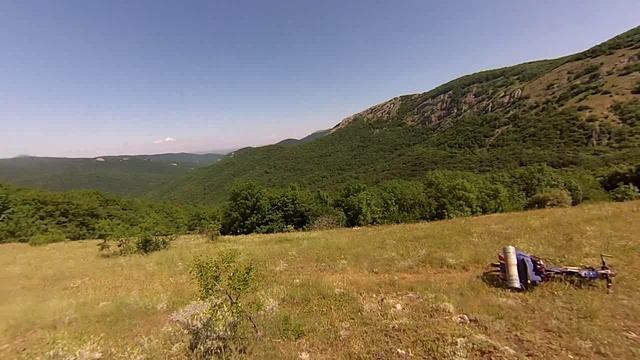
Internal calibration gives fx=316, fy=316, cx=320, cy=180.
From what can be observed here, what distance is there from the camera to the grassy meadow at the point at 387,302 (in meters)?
8.33

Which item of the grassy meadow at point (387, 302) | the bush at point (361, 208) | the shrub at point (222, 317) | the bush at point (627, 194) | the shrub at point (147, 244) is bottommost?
the bush at point (361, 208)

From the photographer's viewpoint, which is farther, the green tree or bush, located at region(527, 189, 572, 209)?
the green tree

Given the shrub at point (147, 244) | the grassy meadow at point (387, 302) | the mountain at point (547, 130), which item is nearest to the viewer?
the grassy meadow at point (387, 302)

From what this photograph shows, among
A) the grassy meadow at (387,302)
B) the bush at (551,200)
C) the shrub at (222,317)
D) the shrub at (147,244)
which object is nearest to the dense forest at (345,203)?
the bush at (551,200)

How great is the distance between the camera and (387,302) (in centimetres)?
1102

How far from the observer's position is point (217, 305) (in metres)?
9.40

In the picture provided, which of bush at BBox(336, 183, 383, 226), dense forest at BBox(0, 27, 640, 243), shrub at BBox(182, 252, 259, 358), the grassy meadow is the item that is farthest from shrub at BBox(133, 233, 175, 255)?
bush at BBox(336, 183, 383, 226)

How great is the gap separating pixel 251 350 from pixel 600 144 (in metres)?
120

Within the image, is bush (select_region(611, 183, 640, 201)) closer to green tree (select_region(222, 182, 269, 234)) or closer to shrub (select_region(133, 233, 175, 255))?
green tree (select_region(222, 182, 269, 234))

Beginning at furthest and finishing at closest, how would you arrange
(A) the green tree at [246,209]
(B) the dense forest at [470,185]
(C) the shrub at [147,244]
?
(A) the green tree at [246,209] → (B) the dense forest at [470,185] → (C) the shrub at [147,244]

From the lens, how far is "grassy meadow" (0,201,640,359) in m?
8.33

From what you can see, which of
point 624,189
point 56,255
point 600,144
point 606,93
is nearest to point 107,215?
point 56,255

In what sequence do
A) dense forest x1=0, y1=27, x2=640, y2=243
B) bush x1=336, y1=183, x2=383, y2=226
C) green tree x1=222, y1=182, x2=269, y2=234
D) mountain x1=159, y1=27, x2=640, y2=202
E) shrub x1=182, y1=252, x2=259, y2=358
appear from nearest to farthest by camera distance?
shrub x1=182, y1=252, x2=259, y2=358, dense forest x1=0, y1=27, x2=640, y2=243, bush x1=336, y1=183, x2=383, y2=226, green tree x1=222, y1=182, x2=269, y2=234, mountain x1=159, y1=27, x2=640, y2=202

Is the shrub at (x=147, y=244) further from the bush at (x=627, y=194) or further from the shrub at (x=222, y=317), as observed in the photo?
the bush at (x=627, y=194)
